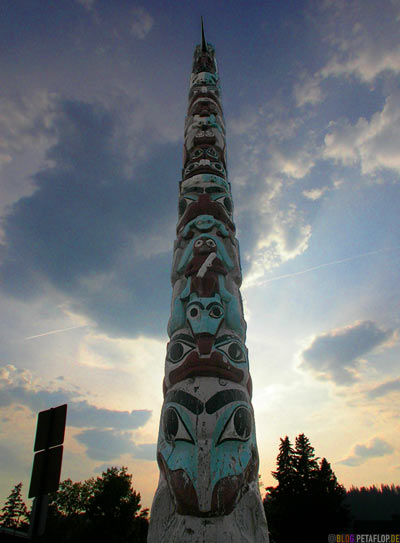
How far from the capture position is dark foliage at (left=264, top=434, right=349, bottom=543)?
17.7 meters

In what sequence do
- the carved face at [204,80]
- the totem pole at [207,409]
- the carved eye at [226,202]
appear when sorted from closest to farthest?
the totem pole at [207,409] → the carved eye at [226,202] → the carved face at [204,80]

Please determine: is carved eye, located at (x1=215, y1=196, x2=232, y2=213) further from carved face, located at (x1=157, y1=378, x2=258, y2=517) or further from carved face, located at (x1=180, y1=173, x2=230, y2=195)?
carved face, located at (x1=157, y1=378, x2=258, y2=517)

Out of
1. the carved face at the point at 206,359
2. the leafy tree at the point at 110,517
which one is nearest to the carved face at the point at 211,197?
the carved face at the point at 206,359

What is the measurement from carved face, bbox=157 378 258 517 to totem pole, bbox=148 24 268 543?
0.01 metres

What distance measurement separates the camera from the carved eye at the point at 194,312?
5.91m

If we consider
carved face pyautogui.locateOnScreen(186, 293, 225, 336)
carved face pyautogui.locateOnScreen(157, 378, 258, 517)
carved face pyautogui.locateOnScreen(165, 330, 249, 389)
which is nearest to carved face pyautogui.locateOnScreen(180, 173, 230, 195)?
carved face pyautogui.locateOnScreen(186, 293, 225, 336)

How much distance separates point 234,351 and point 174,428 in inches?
59.5

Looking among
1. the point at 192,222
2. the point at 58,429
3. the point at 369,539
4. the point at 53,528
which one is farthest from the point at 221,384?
the point at 53,528

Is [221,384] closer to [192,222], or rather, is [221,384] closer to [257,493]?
[257,493]

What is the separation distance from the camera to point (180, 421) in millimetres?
4609

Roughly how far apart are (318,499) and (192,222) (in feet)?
59.8

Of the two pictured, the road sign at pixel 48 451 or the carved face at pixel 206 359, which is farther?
the carved face at pixel 206 359

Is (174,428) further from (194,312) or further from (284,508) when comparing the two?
(284,508)

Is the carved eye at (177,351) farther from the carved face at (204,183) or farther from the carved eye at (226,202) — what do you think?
the carved face at (204,183)
